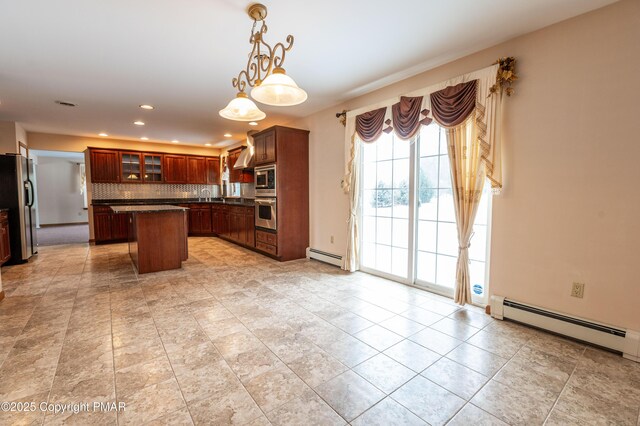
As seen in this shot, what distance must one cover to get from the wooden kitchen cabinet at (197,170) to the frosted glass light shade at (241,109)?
6253 millimetres

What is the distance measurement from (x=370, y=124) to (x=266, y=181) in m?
2.22

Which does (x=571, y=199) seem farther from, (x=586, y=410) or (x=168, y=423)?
(x=168, y=423)

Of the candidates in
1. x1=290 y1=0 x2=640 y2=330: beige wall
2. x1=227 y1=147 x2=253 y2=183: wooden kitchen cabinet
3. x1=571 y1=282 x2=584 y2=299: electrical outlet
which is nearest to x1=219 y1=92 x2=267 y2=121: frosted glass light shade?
x1=290 y1=0 x2=640 y2=330: beige wall

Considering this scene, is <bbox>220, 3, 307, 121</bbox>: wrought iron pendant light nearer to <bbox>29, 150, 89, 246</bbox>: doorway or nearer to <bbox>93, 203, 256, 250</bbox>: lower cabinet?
<bbox>93, 203, 256, 250</bbox>: lower cabinet

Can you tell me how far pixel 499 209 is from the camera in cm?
272

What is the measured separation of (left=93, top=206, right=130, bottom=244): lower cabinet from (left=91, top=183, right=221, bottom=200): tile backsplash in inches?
23.2

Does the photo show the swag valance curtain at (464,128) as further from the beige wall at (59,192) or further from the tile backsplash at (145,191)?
the beige wall at (59,192)

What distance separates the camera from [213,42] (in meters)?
2.63

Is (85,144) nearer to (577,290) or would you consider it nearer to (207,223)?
(207,223)

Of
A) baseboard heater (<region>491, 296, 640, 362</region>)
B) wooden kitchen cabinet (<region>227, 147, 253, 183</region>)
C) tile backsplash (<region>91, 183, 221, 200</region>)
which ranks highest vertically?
wooden kitchen cabinet (<region>227, 147, 253, 183</region>)

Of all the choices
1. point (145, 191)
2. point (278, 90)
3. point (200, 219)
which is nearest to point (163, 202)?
point (145, 191)

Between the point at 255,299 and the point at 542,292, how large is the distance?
2.76 meters

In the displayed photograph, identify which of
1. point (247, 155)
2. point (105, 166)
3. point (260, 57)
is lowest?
point (105, 166)

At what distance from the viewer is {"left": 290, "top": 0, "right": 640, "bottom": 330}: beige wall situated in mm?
2062
